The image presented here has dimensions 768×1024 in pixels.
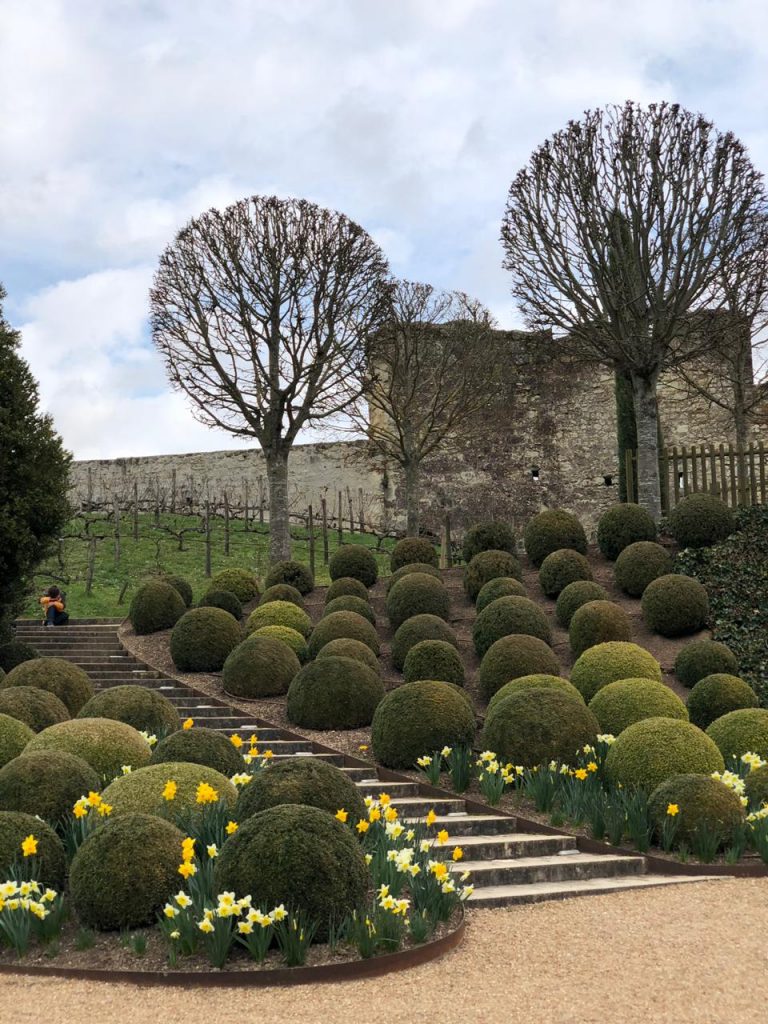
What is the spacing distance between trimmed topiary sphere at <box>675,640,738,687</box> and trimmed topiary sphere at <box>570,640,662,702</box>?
3.12 ft

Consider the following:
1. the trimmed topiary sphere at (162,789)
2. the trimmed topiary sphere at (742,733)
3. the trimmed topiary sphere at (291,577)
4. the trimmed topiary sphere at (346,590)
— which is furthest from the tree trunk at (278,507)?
the trimmed topiary sphere at (162,789)

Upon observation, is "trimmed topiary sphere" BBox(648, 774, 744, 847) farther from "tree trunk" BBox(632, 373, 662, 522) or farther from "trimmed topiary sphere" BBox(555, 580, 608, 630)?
"tree trunk" BBox(632, 373, 662, 522)

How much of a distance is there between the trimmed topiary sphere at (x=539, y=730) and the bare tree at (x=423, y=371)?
43.3 feet

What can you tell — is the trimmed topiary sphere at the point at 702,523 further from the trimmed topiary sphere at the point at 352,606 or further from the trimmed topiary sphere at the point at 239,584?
the trimmed topiary sphere at the point at 239,584

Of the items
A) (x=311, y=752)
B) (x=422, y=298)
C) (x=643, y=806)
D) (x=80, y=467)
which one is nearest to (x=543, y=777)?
(x=643, y=806)

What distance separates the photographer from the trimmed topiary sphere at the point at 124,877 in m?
5.65

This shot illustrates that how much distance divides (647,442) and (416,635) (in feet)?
23.9

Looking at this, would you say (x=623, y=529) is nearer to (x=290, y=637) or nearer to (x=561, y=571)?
(x=561, y=571)

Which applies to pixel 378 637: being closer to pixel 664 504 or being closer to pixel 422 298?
pixel 664 504

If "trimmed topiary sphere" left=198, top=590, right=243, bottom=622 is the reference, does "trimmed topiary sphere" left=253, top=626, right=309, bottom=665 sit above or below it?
below

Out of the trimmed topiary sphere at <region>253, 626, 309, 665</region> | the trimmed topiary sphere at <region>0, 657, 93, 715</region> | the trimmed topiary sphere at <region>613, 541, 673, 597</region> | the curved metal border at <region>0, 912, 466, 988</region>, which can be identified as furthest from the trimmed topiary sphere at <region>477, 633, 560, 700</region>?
the curved metal border at <region>0, 912, 466, 988</region>

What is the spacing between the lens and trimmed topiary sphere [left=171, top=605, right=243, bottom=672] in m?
14.7

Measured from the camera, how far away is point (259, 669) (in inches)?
525

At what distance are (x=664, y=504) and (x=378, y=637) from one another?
810 centimetres
